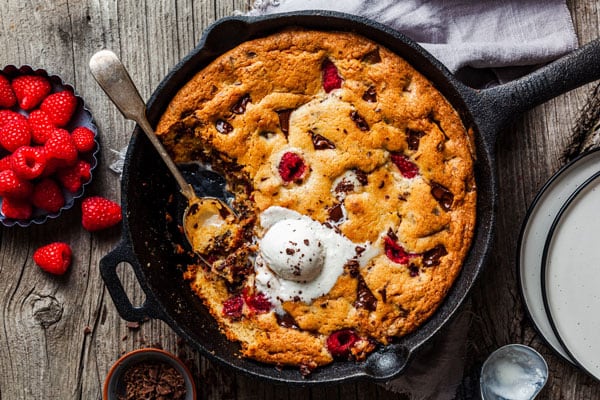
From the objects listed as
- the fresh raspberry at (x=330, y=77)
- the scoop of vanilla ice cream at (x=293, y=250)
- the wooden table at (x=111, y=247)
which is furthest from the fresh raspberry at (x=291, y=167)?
the wooden table at (x=111, y=247)

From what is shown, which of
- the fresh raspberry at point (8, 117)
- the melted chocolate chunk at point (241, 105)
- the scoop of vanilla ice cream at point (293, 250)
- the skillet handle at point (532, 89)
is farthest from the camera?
the fresh raspberry at point (8, 117)

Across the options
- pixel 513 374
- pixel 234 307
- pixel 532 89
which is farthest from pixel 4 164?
pixel 513 374

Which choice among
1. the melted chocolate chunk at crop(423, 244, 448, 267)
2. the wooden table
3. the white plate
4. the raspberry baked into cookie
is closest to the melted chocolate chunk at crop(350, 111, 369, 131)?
the raspberry baked into cookie

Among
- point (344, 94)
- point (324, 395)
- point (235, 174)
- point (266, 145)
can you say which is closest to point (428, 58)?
point (344, 94)

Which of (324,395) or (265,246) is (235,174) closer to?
(265,246)

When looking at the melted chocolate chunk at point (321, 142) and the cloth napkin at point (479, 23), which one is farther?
the cloth napkin at point (479, 23)

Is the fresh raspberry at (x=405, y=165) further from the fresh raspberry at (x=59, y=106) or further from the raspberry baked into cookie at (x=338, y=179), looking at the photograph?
the fresh raspberry at (x=59, y=106)
